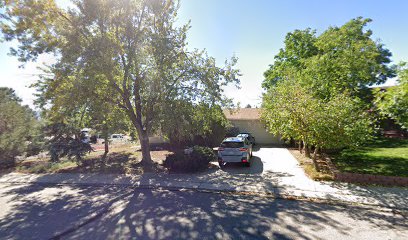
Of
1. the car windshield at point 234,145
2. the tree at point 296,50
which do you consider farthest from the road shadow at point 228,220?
the tree at point 296,50

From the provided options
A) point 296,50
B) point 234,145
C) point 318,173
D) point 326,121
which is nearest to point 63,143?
A: point 234,145

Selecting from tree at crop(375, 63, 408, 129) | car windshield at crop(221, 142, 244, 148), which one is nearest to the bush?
car windshield at crop(221, 142, 244, 148)

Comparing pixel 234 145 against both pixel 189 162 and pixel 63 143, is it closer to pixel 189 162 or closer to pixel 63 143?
pixel 189 162

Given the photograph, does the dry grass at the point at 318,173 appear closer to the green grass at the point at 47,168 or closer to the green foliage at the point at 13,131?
the green grass at the point at 47,168

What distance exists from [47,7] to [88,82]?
3548 millimetres

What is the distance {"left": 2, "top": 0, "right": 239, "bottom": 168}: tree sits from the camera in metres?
8.64

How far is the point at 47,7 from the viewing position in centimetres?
863

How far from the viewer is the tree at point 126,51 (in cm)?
864

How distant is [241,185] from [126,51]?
7872mm

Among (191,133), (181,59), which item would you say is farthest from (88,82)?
(191,133)

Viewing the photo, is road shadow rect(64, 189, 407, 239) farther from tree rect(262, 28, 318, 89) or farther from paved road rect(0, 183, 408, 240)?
tree rect(262, 28, 318, 89)

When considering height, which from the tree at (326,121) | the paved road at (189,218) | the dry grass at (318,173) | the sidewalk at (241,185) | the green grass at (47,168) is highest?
the tree at (326,121)

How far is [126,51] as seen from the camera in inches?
389

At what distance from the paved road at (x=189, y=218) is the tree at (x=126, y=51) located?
4578 mm
